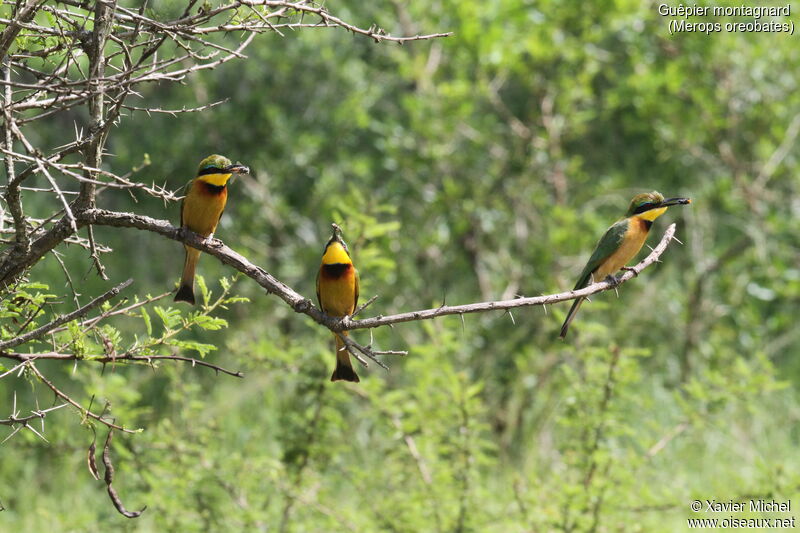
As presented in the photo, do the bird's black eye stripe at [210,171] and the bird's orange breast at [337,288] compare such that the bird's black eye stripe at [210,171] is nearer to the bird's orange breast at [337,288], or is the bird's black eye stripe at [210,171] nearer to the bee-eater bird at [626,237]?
the bird's orange breast at [337,288]

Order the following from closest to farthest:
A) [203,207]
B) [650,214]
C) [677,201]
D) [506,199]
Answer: [677,201] < [203,207] < [650,214] < [506,199]

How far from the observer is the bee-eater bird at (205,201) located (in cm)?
352

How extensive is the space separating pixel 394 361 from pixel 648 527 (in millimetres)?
3206

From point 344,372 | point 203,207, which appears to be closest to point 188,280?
point 203,207

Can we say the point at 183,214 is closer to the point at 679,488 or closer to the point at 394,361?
the point at 679,488

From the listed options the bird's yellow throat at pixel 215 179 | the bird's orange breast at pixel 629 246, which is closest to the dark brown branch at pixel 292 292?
the bird's yellow throat at pixel 215 179

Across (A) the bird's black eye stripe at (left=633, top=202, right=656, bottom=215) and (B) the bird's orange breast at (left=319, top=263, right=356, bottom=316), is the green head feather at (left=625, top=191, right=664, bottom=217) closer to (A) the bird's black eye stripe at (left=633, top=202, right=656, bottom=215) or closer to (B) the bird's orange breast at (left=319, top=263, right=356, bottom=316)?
(A) the bird's black eye stripe at (left=633, top=202, right=656, bottom=215)

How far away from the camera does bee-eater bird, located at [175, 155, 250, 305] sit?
3.52 m

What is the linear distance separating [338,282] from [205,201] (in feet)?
1.84

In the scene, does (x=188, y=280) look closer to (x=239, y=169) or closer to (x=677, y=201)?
(x=239, y=169)

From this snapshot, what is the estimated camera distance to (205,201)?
140 inches

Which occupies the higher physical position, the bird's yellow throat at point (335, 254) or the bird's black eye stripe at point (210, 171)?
the bird's black eye stripe at point (210, 171)

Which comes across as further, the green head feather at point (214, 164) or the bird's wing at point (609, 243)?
the bird's wing at point (609, 243)

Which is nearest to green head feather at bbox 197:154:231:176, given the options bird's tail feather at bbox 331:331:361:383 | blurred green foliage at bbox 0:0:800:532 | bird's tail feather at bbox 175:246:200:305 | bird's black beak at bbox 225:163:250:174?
bird's black beak at bbox 225:163:250:174
